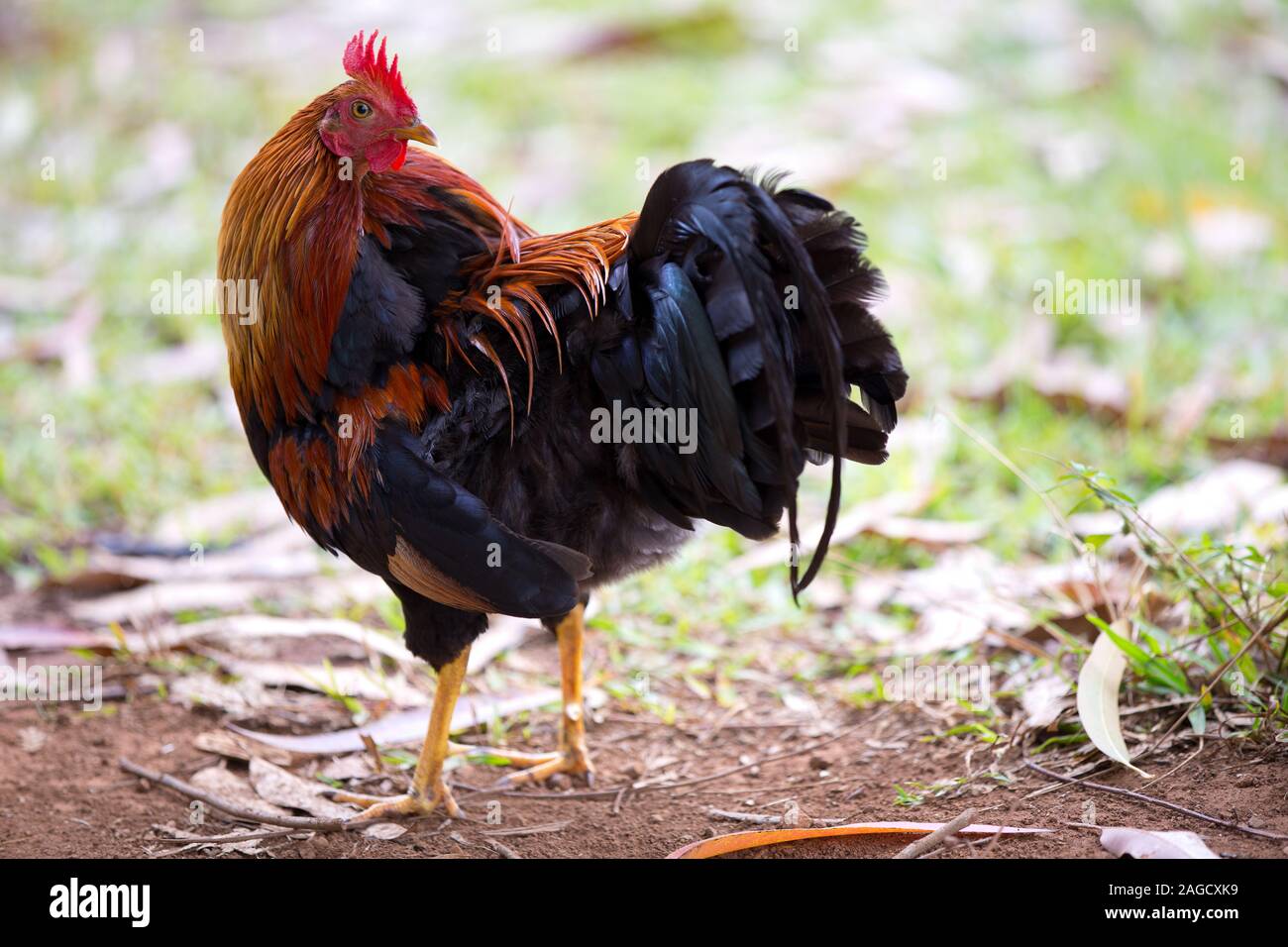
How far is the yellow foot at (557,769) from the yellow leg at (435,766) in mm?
254

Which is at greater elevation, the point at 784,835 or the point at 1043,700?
the point at 1043,700

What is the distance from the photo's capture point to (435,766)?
11.2 ft

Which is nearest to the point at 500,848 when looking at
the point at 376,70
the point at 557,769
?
the point at 557,769

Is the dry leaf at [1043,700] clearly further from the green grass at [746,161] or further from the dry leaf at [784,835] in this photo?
the green grass at [746,161]

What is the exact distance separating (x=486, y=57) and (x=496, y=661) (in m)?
5.87

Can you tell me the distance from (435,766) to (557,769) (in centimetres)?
41

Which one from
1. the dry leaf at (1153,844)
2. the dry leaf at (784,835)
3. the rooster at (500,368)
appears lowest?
the dry leaf at (784,835)

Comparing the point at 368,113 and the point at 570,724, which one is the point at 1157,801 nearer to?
the point at 570,724

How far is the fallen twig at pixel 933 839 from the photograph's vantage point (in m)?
2.86

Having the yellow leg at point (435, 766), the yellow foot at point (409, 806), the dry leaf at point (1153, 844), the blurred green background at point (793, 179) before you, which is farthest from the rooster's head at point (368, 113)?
the dry leaf at point (1153, 844)

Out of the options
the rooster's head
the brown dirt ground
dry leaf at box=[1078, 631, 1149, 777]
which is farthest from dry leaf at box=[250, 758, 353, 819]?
dry leaf at box=[1078, 631, 1149, 777]

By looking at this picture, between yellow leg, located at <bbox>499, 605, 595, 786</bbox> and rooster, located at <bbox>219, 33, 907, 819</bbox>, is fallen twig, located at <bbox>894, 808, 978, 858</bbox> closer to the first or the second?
rooster, located at <bbox>219, 33, 907, 819</bbox>
